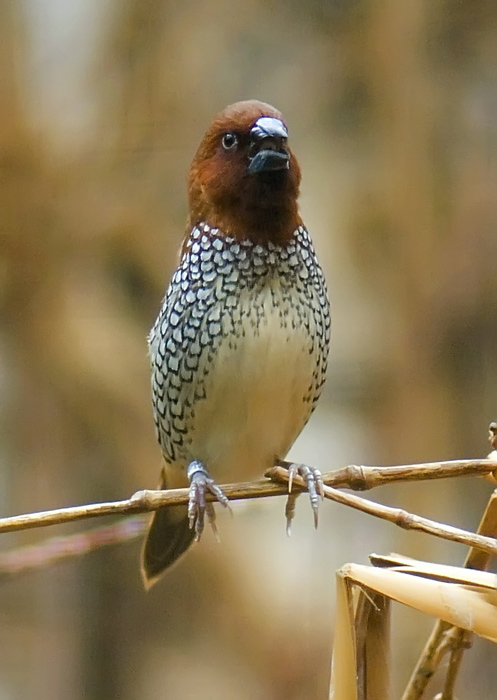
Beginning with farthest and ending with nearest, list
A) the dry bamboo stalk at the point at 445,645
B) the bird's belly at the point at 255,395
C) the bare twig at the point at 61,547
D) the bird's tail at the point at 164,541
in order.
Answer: the bare twig at the point at 61,547 < the bird's tail at the point at 164,541 < the bird's belly at the point at 255,395 < the dry bamboo stalk at the point at 445,645

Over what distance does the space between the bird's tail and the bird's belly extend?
0.21m

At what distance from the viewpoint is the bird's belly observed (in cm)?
118

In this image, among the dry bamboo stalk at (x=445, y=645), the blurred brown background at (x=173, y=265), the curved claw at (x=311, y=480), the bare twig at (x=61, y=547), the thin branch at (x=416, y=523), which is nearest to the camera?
the thin branch at (x=416, y=523)

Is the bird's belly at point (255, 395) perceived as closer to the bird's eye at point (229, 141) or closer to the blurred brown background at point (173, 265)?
the bird's eye at point (229, 141)

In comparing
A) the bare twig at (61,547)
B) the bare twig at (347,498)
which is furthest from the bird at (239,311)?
the bare twig at (61,547)

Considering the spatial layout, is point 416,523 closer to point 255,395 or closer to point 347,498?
point 347,498

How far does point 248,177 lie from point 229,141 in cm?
5

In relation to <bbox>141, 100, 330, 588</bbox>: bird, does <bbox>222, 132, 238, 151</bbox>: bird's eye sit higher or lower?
higher

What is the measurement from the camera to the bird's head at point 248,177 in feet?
3.50

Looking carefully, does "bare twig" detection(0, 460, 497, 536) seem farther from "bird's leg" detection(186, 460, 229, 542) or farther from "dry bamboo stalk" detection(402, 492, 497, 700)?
"bird's leg" detection(186, 460, 229, 542)

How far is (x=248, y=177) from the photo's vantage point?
3.68 feet

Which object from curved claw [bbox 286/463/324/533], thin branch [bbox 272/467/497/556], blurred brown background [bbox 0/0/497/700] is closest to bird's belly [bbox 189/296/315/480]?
curved claw [bbox 286/463/324/533]

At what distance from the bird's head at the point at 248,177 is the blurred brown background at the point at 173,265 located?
100 centimetres

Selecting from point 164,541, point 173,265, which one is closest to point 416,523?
point 164,541
